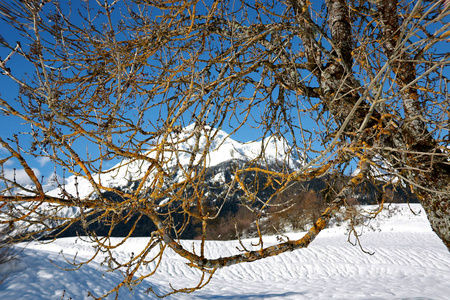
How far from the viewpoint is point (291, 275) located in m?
12.9

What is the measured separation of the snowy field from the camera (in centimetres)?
823

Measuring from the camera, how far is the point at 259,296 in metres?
9.71

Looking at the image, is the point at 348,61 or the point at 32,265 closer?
the point at 348,61

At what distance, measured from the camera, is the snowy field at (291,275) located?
823 centimetres

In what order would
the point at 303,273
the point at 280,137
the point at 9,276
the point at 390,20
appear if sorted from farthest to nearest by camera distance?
the point at 303,273
the point at 9,276
the point at 280,137
the point at 390,20

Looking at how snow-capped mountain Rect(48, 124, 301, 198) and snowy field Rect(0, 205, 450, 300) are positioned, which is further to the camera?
snowy field Rect(0, 205, 450, 300)

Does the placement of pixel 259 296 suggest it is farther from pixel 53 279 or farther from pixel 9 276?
pixel 9 276

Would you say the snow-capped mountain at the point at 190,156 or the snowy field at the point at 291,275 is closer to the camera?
the snow-capped mountain at the point at 190,156

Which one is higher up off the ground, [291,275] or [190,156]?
[190,156]

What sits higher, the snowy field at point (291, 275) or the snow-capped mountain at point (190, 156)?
the snow-capped mountain at point (190, 156)

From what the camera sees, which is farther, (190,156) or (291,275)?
(291,275)

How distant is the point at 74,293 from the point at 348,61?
9.26 m

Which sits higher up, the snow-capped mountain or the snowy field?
the snow-capped mountain

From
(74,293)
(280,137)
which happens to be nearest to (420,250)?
(280,137)
